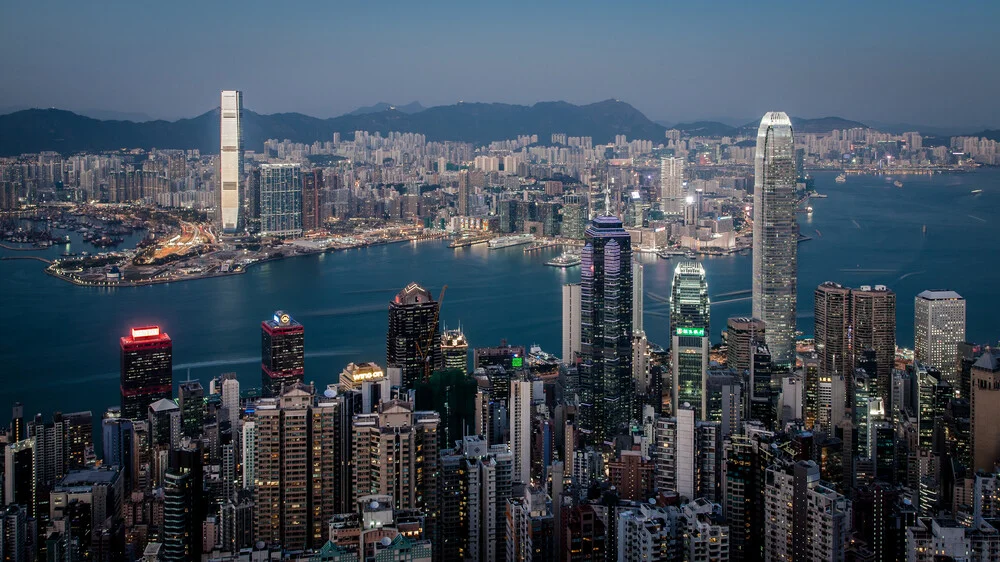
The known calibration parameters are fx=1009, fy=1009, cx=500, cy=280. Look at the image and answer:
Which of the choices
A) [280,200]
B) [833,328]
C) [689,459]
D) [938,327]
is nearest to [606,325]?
[833,328]

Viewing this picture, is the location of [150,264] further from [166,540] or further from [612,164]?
[612,164]

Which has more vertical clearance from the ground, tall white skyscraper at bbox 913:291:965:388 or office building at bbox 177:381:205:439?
tall white skyscraper at bbox 913:291:965:388

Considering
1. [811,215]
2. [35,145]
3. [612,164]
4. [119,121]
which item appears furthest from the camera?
[612,164]

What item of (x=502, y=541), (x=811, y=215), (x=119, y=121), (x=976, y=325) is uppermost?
(x=119, y=121)

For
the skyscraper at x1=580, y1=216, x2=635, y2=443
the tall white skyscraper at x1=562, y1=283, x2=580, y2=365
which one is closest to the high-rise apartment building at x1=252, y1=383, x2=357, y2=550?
the skyscraper at x1=580, y1=216, x2=635, y2=443

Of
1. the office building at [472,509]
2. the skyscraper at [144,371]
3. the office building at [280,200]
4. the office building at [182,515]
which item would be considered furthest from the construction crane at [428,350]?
the office building at [280,200]

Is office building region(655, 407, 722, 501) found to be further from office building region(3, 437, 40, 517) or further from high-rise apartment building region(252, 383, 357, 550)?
office building region(3, 437, 40, 517)

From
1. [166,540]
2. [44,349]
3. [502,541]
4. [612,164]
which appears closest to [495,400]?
[502,541]
